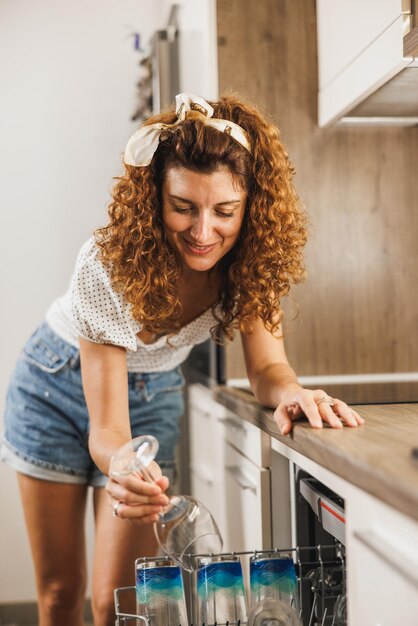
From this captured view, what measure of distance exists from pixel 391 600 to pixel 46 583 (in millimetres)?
1126

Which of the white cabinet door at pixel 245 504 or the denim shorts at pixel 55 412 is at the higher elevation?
the denim shorts at pixel 55 412

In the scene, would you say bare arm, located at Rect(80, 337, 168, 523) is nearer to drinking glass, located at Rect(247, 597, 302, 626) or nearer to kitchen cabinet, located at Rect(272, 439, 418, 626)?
drinking glass, located at Rect(247, 597, 302, 626)

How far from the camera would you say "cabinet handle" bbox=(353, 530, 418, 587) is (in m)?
0.79

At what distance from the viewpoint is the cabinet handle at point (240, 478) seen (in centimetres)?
157

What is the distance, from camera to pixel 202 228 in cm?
131

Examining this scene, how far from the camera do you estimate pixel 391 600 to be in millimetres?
841

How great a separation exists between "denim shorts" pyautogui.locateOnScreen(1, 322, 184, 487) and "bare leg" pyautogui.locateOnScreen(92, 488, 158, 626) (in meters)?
0.12

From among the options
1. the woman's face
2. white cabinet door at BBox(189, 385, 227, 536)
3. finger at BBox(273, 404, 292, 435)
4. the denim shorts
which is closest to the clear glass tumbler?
finger at BBox(273, 404, 292, 435)

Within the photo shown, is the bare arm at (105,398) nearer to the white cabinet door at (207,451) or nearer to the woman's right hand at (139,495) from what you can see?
the woman's right hand at (139,495)

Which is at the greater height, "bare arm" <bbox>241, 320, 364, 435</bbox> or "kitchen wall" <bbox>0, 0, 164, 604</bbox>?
"kitchen wall" <bbox>0, 0, 164, 604</bbox>

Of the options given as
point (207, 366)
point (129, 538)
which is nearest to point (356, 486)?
point (129, 538)

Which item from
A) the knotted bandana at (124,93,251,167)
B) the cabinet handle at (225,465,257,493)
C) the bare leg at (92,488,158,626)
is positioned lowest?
the bare leg at (92,488,158,626)

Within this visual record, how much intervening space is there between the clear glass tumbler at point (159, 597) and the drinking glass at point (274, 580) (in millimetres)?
110

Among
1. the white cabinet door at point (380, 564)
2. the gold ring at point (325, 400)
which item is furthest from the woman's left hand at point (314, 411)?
the white cabinet door at point (380, 564)
